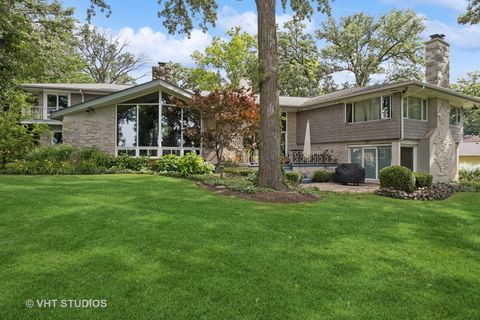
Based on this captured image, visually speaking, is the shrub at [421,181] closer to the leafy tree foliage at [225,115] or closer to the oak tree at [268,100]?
the oak tree at [268,100]

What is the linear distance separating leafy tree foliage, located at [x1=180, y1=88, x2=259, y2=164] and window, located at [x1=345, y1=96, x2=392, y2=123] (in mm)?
5970

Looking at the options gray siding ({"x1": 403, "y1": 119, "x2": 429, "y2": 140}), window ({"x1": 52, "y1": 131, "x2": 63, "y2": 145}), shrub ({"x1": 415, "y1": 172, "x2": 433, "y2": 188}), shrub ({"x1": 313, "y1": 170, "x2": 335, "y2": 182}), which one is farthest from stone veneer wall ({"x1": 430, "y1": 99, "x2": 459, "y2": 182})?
window ({"x1": 52, "y1": 131, "x2": 63, "y2": 145})

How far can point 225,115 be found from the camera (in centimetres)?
1314

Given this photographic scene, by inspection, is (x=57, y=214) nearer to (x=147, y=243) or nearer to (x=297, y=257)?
A: (x=147, y=243)

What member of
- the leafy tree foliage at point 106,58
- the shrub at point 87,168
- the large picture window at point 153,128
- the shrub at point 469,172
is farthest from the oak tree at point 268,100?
the leafy tree foliage at point 106,58

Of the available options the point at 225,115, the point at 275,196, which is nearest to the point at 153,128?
the point at 225,115

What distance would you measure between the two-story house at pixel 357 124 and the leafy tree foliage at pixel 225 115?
2.00 meters

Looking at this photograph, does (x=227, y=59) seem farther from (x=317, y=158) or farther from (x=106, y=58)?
(x=317, y=158)

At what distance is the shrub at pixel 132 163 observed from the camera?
13847 mm

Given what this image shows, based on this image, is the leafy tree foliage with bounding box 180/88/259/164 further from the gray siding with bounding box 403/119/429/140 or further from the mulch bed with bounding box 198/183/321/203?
the gray siding with bounding box 403/119/429/140

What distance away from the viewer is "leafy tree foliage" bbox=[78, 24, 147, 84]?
3350 cm

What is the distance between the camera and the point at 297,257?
3.97 m

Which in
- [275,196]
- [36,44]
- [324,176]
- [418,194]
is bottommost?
[418,194]

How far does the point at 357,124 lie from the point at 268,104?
29.9 feet
